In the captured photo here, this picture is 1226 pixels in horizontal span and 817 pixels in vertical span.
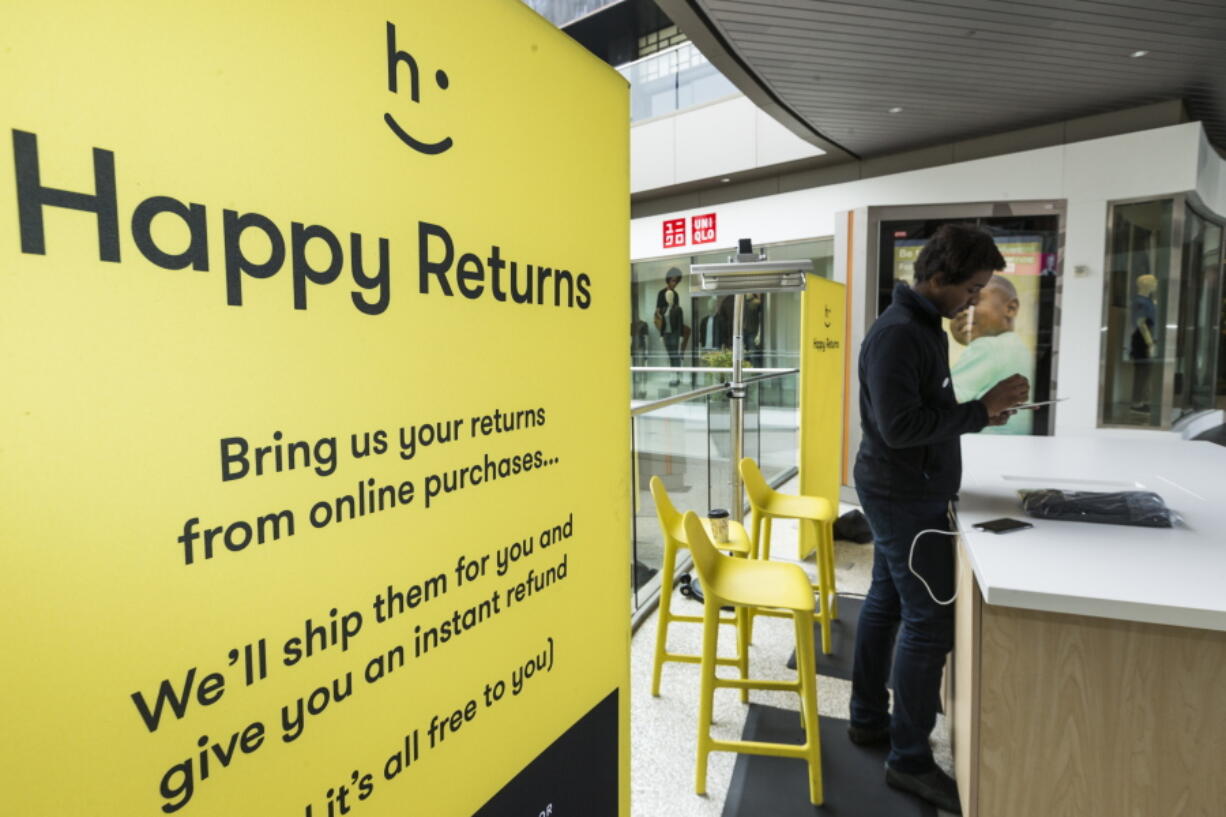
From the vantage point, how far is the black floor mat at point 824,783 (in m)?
1.97

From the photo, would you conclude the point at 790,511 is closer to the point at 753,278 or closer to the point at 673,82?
the point at 753,278

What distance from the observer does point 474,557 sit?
2.63ft

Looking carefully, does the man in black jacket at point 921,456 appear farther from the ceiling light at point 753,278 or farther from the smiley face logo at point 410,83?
the smiley face logo at point 410,83

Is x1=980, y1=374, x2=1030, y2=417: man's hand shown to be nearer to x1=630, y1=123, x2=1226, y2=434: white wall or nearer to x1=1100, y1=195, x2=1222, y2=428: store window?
x1=630, y1=123, x2=1226, y2=434: white wall

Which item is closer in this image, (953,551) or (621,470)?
(621,470)

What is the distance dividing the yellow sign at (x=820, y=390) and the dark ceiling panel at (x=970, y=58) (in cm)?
157

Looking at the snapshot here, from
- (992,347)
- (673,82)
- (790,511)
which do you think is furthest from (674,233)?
(790,511)

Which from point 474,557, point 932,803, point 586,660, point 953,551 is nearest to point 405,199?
point 474,557

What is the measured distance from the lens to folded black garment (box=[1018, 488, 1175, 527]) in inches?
68.3

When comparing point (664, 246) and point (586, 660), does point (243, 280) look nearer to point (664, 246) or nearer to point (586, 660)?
point (586, 660)

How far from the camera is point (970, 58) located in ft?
14.4

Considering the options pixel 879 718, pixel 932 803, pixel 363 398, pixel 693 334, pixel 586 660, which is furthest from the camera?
pixel 693 334

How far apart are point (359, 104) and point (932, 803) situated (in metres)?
2.33

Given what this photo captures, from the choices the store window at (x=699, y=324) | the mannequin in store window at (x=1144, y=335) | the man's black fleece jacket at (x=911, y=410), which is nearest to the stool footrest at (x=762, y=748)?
the man's black fleece jacket at (x=911, y=410)
